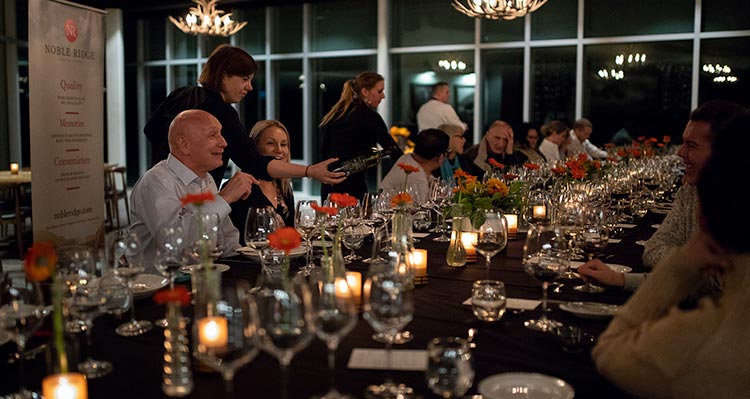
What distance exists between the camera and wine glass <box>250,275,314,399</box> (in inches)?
55.6

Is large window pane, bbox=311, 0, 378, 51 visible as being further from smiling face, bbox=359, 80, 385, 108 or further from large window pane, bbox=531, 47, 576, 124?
smiling face, bbox=359, 80, 385, 108

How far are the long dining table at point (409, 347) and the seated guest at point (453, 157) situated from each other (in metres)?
3.89

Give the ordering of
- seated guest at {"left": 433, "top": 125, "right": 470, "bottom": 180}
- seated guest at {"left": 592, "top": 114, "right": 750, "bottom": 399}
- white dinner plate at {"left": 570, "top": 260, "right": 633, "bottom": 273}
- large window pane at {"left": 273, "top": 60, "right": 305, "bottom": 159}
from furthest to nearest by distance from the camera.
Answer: large window pane at {"left": 273, "top": 60, "right": 305, "bottom": 159}, seated guest at {"left": 433, "top": 125, "right": 470, "bottom": 180}, white dinner plate at {"left": 570, "top": 260, "right": 633, "bottom": 273}, seated guest at {"left": 592, "top": 114, "right": 750, "bottom": 399}

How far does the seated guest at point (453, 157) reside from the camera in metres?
6.51

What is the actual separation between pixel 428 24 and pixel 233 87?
8.02 meters

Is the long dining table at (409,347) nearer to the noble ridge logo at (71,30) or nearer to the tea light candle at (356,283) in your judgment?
the tea light candle at (356,283)

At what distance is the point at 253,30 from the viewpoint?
1323cm

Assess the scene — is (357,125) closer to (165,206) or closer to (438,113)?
(165,206)

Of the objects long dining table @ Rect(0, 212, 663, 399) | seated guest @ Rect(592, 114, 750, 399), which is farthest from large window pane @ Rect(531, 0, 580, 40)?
seated guest @ Rect(592, 114, 750, 399)

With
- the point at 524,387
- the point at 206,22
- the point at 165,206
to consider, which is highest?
the point at 206,22

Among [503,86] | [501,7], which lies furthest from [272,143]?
[503,86]

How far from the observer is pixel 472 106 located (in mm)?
11938

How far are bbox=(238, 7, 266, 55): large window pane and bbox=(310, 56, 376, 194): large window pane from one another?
1.05 meters

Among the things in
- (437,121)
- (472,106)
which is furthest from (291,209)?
(472,106)
